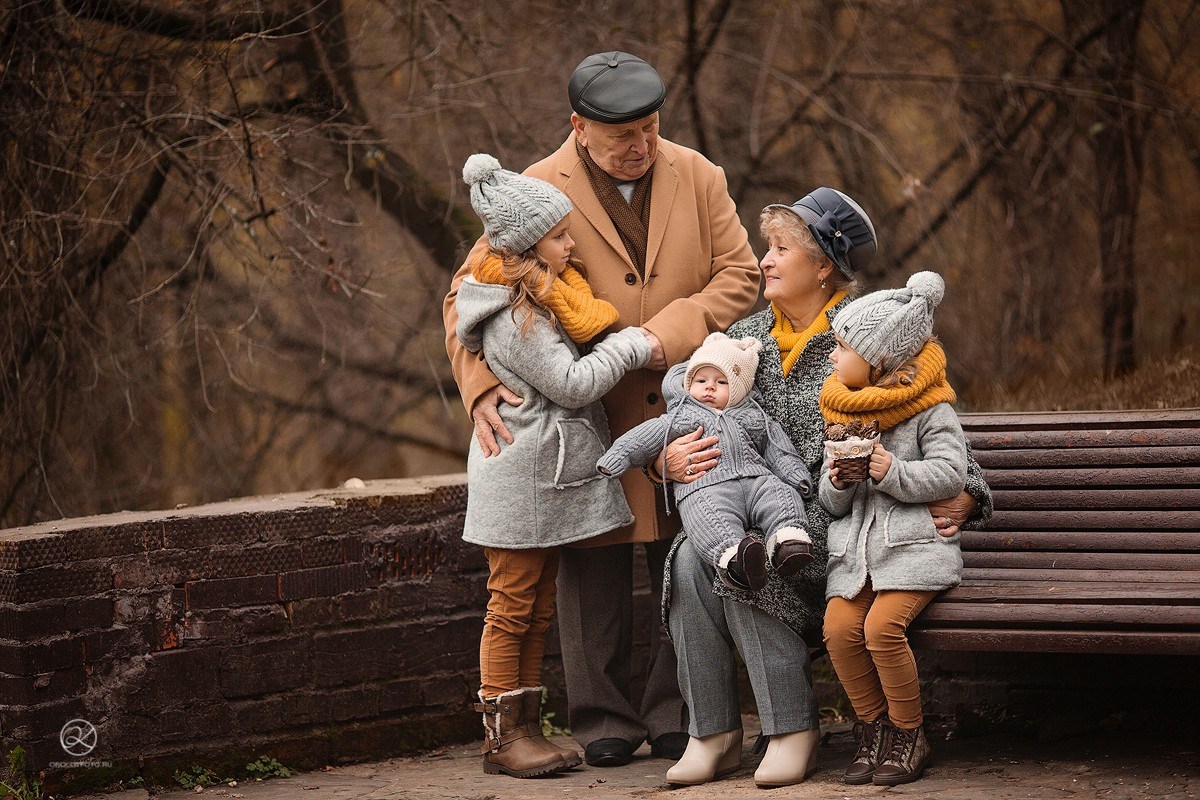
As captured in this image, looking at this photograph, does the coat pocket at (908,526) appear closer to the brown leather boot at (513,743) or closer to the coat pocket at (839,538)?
A: the coat pocket at (839,538)

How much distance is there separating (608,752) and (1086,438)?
1799 mm

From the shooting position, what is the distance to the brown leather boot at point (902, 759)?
3715mm

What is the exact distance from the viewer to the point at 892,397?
3719 millimetres

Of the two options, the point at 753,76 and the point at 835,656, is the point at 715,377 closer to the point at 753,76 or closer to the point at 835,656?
the point at 835,656

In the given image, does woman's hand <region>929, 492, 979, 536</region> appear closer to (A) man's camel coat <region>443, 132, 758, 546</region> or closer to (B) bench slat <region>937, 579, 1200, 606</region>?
(B) bench slat <region>937, 579, 1200, 606</region>

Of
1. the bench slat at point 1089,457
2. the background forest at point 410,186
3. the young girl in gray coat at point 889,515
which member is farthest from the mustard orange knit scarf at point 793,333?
the background forest at point 410,186

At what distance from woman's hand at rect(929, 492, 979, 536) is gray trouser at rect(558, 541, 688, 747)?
987 mm

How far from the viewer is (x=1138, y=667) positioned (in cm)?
428

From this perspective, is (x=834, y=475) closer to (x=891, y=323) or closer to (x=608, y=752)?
(x=891, y=323)

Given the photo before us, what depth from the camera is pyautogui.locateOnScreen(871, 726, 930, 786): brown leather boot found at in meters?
3.71

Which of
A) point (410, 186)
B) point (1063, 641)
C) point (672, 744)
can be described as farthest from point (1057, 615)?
point (410, 186)

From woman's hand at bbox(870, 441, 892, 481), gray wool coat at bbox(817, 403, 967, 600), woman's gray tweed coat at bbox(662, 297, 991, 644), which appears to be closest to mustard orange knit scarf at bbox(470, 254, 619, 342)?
woman's gray tweed coat at bbox(662, 297, 991, 644)

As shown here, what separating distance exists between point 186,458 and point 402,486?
155 inches

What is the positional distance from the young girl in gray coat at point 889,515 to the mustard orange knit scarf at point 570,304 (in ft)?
2.43
